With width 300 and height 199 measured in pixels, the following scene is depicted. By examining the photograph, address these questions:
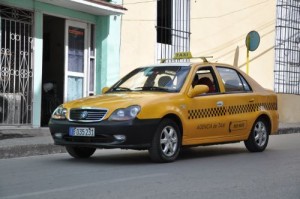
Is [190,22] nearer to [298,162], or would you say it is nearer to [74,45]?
[74,45]

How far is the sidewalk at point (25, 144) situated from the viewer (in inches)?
400

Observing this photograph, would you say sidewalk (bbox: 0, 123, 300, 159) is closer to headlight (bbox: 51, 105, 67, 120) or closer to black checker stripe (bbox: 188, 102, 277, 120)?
headlight (bbox: 51, 105, 67, 120)

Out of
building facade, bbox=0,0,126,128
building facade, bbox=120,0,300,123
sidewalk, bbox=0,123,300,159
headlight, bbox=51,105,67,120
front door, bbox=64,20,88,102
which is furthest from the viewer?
building facade, bbox=120,0,300,123

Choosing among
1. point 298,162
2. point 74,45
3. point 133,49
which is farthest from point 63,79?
point 298,162

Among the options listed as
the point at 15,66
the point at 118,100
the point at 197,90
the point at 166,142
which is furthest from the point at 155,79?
the point at 15,66

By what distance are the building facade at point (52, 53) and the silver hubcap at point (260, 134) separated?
550 cm

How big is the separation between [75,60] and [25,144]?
5.25 meters

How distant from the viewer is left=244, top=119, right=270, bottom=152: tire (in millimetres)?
10758

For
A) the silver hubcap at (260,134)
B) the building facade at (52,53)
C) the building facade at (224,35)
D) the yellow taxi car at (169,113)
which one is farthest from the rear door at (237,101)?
the building facade at (224,35)

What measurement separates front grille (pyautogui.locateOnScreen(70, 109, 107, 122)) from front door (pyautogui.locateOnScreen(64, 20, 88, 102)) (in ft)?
21.3

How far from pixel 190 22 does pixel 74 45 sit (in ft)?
15.6

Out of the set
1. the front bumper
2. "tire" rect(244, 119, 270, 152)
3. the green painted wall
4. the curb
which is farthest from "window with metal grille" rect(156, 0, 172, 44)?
the front bumper

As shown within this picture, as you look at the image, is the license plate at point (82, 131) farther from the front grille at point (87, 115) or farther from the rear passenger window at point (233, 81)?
the rear passenger window at point (233, 81)

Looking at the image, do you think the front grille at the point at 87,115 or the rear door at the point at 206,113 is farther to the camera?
the rear door at the point at 206,113
